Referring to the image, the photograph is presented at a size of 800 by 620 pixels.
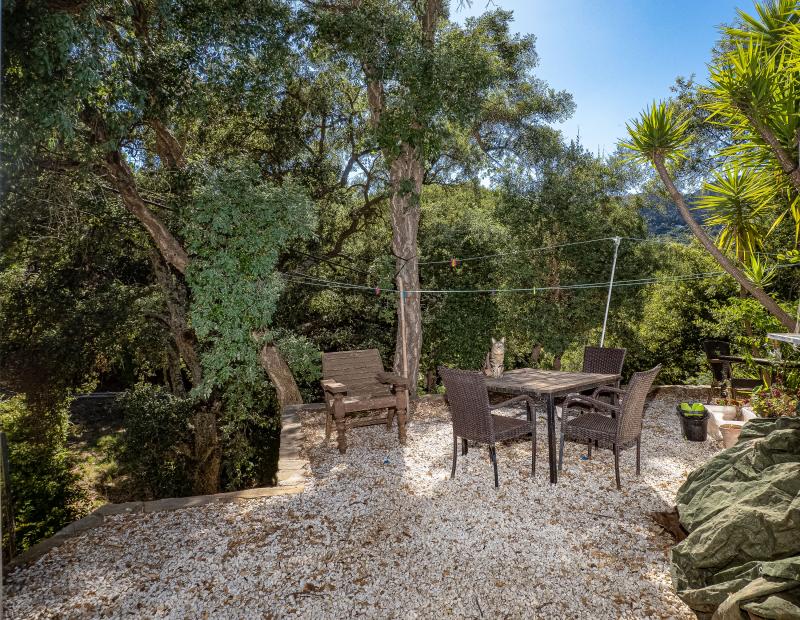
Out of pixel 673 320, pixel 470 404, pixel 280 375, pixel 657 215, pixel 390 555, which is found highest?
pixel 657 215

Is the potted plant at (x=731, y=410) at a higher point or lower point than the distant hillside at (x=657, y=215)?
lower

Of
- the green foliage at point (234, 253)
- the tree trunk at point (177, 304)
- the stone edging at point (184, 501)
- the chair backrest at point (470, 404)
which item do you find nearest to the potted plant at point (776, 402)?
the chair backrest at point (470, 404)

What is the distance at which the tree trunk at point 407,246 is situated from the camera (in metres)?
6.73

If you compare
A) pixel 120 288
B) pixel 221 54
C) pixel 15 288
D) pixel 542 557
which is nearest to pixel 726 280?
pixel 542 557

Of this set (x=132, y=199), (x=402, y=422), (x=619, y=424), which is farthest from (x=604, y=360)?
(x=132, y=199)

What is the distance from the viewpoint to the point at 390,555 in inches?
105

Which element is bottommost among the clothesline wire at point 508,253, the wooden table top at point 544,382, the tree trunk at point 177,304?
the wooden table top at point 544,382

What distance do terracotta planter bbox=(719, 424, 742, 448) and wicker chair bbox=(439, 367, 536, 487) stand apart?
1849mm

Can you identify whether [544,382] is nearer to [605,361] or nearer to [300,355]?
[605,361]

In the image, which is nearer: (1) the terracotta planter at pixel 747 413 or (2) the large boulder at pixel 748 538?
(2) the large boulder at pixel 748 538

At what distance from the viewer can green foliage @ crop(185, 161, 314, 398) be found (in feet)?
18.0

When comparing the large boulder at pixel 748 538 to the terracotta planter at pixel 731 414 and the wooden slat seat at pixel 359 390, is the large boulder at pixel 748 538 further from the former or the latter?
the wooden slat seat at pixel 359 390

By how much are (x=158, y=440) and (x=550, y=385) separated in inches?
268

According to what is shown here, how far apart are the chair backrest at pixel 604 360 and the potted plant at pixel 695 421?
0.75m
